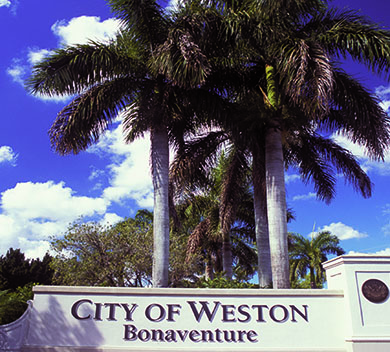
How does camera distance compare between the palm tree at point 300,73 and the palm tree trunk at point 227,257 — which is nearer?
the palm tree at point 300,73

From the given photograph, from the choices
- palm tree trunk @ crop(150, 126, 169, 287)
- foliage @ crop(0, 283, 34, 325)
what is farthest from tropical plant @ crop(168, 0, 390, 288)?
foliage @ crop(0, 283, 34, 325)

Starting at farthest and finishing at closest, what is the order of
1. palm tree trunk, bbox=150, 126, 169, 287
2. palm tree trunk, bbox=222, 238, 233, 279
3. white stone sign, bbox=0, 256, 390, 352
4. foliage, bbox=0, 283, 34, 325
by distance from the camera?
palm tree trunk, bbox=222, 238, 233, 279 → palm tree trunk, bbox=150, 126, 169, 287 → foliage, bbox=0, 283, 34, 325 → white stone sign, bbox=0, 256, 390, 352

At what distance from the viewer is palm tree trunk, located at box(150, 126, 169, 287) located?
1160cm

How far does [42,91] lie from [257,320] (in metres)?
9.40

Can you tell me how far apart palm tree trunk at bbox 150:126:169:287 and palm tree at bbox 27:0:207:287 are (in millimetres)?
29

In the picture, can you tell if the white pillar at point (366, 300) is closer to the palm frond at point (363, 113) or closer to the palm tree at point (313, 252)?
the palm frond at point (363, 113)

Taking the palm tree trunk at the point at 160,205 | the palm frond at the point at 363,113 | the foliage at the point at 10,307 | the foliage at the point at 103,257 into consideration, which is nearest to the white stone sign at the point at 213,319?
the foliage at the point at 10,307

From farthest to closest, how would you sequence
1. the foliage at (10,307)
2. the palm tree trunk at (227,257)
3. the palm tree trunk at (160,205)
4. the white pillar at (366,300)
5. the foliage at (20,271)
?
the foliage at (20,271), the palm tree trunk at (227,257), the palm tree trunk at (160,205), the foliage at (10,307), the white pillar at (366,300)

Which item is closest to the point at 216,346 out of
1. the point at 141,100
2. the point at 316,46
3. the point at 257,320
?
the point at 257,320

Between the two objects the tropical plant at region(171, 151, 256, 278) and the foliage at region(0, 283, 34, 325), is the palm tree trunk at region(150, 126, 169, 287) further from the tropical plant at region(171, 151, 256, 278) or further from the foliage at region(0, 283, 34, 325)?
the foliage at region(0, 283, 34, 325)

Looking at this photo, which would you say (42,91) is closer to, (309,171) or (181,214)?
(309,171)

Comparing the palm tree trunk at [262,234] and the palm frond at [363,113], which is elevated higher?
the palm frond at [363,113]

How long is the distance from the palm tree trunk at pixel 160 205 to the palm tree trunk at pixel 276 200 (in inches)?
124

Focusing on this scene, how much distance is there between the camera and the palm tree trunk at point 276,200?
468 inches
